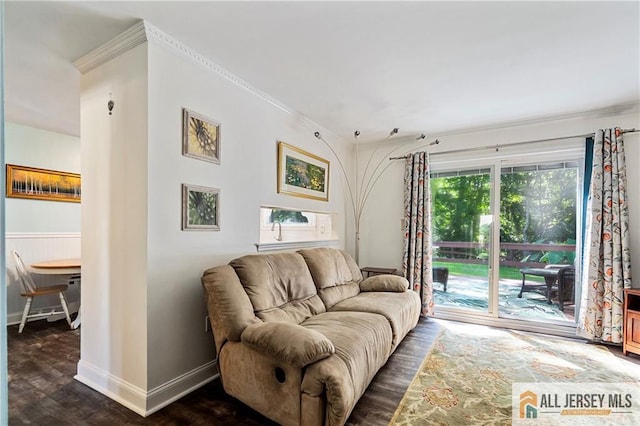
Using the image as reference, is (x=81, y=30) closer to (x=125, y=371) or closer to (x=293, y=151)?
(x=293, y=151)

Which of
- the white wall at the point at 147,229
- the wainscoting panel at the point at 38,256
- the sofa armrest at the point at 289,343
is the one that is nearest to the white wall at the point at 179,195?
the white wall at the point at 147,229

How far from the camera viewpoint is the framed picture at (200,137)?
7.27 ft

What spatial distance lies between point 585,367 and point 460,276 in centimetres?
159

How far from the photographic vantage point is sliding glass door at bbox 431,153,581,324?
11.6ft

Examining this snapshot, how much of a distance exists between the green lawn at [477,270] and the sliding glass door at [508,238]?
0.03 ft

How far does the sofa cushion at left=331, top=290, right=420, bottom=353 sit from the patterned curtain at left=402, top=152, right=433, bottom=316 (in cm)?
62

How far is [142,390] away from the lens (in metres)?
1.97

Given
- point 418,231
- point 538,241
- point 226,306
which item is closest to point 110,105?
point 226,306

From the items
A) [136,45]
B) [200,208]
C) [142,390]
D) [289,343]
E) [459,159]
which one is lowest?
[142,390]

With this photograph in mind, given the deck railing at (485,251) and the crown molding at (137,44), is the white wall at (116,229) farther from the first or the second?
the deck railing at (485,251)

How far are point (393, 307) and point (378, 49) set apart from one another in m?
2.17

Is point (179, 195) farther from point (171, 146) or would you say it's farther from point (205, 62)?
point (205, 62)

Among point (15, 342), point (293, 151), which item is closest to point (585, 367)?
point (293, 151)

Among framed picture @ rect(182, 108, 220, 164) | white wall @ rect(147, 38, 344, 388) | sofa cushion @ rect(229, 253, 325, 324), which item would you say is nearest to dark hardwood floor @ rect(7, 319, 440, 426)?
white wall @ rect(147, 38, 344, 388)
